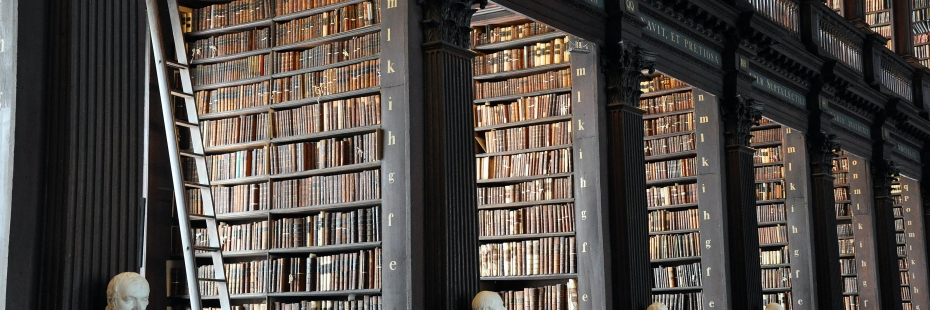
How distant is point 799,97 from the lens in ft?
37.2

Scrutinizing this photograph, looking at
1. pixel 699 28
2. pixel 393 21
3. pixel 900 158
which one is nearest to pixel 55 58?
pixel 393 21

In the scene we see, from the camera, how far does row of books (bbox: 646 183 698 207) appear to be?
A: 955 cm

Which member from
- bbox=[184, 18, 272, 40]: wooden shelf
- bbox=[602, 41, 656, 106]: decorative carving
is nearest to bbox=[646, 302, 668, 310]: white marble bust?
bbox=[602, 41, 656, 106]: decorative carving

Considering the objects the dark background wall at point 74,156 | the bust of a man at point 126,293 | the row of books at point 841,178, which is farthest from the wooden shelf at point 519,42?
the row of books at point 841,178

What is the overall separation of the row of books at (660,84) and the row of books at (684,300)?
1772 mm

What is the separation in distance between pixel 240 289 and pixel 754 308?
466 centimetres

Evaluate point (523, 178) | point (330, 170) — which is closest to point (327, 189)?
point (330, 170)

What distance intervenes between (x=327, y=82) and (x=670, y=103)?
394 centimetres

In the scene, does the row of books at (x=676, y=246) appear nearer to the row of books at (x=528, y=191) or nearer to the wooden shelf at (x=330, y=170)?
the row of books at (x=528, y=191)

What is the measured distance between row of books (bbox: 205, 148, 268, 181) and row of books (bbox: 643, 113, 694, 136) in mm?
3829

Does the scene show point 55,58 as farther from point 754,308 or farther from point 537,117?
point 754,308

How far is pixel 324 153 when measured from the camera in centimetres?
670

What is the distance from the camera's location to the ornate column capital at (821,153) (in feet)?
36.8

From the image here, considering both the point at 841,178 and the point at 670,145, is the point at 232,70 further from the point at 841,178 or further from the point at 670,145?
the point at 841,178
